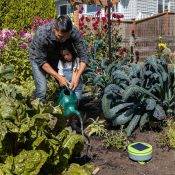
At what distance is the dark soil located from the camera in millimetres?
5410

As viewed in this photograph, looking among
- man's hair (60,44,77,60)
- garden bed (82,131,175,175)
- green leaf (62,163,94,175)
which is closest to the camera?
green leaf (62,163,94,175)

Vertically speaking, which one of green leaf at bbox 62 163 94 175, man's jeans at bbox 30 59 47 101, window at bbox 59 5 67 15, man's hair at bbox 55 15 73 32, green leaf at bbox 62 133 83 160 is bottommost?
window at bbox 59 5 67 15

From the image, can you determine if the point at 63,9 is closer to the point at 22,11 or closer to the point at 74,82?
the point at 22,11

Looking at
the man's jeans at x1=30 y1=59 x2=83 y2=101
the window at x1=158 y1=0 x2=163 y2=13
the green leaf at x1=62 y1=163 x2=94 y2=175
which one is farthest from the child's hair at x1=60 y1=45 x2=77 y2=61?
the window at x1=158 y1=0 x2=163 y2=13

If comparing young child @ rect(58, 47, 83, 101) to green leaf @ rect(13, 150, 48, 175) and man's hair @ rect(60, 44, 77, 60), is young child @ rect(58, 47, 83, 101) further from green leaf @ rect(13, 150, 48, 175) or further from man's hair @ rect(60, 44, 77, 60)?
green leaf @ rect(13, 150, 48, 175)

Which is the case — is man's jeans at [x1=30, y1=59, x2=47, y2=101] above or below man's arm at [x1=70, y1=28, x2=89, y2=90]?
below

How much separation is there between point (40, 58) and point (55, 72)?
31 cm

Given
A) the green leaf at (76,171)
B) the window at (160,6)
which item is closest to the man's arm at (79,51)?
the green leaf at (76,171)

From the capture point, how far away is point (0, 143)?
4.23 m

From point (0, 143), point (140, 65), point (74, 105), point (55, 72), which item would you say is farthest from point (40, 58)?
point (0, 143)

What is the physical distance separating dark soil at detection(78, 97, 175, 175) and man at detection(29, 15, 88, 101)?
862 mm

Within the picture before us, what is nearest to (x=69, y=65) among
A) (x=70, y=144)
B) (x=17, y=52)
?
(x=70, y=144)

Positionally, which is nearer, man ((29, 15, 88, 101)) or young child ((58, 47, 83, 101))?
man ((29, 15, 88, 101))

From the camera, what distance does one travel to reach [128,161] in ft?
18.7
